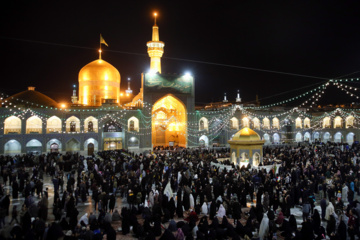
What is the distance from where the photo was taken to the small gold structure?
1681 centimetres

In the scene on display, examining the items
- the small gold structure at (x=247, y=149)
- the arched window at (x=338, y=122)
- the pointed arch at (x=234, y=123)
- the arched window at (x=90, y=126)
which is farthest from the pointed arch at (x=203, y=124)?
the arched window at (x=338, y=122)

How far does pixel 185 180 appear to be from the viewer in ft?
39.4

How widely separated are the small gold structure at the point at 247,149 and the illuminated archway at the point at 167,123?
51.1 ft

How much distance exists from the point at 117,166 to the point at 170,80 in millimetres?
17042

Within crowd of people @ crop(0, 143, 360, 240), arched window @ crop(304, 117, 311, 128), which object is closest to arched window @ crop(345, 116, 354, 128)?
arched window @ crop(304, 117, 311, 128)

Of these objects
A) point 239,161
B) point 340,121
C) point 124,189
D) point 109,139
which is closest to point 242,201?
point 124,189

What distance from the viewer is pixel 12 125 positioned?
2617cm

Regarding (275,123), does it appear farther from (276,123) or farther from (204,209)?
(204,209)

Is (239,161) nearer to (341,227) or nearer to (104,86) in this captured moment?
(341,227)

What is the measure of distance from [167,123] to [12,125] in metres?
16.6

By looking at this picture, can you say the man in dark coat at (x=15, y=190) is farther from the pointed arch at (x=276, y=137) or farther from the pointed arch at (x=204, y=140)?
the pointed arch at (x=276, y=137)

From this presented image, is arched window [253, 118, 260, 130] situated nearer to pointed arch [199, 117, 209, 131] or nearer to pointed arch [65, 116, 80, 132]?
pointed arch [199, 117, 209, 131]

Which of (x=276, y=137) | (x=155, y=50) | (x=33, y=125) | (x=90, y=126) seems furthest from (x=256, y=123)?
(x=33, y=125)

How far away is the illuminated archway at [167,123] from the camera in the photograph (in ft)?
108
